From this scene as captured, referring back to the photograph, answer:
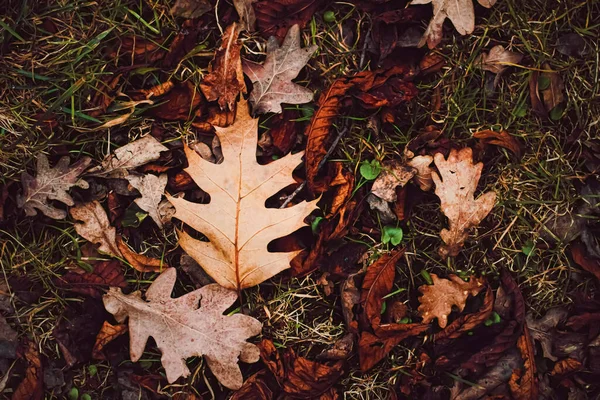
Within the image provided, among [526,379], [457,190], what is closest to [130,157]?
[457,190]

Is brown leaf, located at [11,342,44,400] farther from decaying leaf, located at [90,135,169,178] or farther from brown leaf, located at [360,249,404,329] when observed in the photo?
brown leaf, located at [360,249,404,329]

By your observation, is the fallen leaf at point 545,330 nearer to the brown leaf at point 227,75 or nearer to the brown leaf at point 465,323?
the brown leaf at point 465,323

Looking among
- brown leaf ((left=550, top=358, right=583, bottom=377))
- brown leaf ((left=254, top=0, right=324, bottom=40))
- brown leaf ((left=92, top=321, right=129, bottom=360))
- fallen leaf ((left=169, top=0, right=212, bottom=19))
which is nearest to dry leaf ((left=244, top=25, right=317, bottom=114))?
brown leaf ((left=254, top=0, right=324, bottom=40))

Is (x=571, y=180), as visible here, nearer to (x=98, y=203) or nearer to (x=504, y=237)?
(x=504, y=237)

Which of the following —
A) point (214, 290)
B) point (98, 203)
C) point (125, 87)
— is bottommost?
A: point (214, 290)

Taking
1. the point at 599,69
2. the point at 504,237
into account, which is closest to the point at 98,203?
the point at 504,237

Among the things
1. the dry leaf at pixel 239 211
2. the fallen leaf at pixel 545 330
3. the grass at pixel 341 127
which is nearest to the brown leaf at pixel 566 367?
the fallen leaf at pixel 545 330

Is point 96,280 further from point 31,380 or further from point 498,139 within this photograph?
point 498,139
